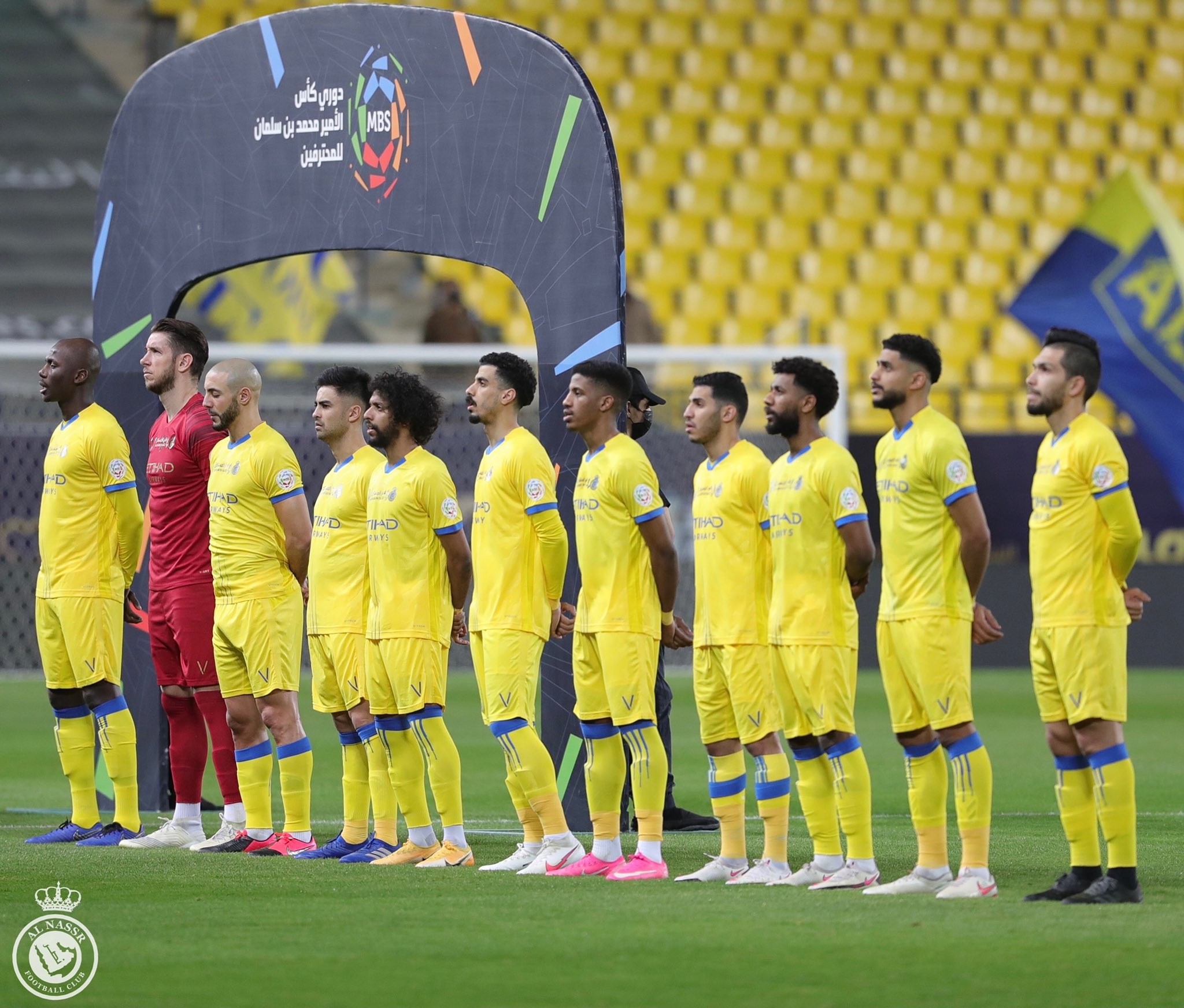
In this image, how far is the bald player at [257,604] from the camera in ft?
24.5

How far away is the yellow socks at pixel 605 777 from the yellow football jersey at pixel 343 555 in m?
1.14

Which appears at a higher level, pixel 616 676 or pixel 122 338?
pixel 122 338

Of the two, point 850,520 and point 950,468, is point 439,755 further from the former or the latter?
point 950,468

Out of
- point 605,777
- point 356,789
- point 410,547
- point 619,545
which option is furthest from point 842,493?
point 356,789

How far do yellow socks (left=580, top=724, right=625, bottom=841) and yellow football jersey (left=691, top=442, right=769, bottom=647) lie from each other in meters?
0.50

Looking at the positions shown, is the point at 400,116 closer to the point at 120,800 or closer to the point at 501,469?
the point at 501,469

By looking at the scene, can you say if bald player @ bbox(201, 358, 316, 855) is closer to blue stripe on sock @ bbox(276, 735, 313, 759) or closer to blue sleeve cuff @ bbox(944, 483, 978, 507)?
blue stripe on sock @ bbox(276, 735, 313, 759)

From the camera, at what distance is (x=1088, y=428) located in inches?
235

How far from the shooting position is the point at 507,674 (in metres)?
6.78

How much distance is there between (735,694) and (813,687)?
0.38m

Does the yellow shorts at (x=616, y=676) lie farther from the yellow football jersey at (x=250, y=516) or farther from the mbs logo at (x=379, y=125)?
A: the mbs logo at (x=379, y=125)

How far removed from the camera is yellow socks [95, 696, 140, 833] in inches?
312

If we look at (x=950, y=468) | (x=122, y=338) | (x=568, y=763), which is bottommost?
(x=568, y=763)

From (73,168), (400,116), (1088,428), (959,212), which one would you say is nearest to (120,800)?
(400,116)
